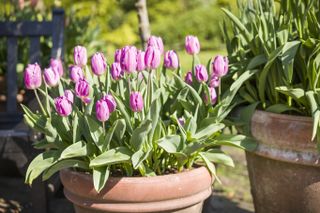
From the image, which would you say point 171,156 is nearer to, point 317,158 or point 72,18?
point 317,158

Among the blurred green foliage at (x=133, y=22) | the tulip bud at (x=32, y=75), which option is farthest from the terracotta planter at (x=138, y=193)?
the blurred green foliage at (x=133, y=22)

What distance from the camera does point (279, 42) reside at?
230 cm

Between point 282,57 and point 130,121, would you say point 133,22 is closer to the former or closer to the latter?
point 282,57

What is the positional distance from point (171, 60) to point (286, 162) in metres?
0.60

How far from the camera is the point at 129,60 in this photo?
6.35 ft

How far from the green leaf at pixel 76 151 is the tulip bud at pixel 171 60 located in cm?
49

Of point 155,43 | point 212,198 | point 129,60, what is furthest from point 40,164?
point 212,198

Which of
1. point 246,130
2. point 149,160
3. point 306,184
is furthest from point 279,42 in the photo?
point 149,160

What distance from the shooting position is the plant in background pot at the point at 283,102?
2.16 meters

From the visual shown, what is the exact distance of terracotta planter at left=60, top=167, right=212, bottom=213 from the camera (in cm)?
194

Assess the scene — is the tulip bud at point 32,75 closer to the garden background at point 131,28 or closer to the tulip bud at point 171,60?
the tulip bud at point 171,60

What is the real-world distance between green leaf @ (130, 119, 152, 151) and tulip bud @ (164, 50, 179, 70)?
1.28 ft

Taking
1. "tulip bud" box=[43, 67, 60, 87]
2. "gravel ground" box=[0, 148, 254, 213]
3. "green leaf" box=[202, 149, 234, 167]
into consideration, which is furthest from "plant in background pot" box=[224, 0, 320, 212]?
"tulip bud" box=[43, 67, 60, 87]

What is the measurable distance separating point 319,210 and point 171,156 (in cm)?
63
